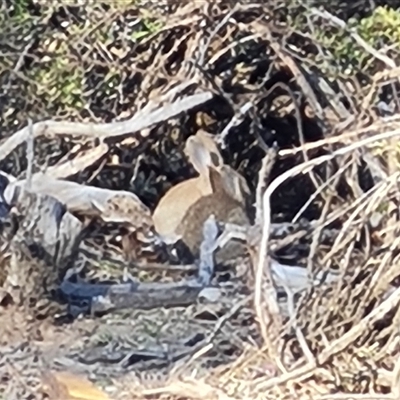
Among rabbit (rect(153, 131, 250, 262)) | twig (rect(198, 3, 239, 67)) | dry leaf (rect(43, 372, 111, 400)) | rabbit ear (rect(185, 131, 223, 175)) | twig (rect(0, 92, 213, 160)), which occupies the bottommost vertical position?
dry leaf (rect(43, 372, 111, 400))

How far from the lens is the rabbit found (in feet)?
4.17

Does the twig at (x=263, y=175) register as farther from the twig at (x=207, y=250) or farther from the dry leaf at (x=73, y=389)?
the dry leaf at (x=73, y=389)

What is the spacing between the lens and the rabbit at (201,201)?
4.17 feet

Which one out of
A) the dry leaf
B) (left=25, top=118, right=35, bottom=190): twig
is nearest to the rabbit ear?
(left=25, top=118, right=35, bottom=190): twig

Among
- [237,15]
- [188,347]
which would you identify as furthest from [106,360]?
[237,15]

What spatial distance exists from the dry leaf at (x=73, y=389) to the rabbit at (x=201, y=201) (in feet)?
0.65

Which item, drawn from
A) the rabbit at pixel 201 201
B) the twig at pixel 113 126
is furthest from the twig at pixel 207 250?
the twig at pixel 113 126

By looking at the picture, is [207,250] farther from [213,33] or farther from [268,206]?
[213,33]

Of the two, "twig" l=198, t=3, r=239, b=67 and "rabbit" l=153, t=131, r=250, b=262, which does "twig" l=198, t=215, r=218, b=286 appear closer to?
"rabbit" l=153, t=131, r=250, b=262

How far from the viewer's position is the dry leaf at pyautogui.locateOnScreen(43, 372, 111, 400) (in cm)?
126

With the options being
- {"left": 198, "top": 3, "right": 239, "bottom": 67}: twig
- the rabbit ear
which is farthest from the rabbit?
{"left": 198, "top": 3, "right": 239, "bottom": 67}: twig

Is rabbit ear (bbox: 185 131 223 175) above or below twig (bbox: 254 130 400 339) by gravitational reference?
above

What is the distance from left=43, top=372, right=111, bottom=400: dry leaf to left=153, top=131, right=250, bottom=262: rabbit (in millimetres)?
199

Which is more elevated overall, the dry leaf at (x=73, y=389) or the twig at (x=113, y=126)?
the twig at (x=113, y=126)
